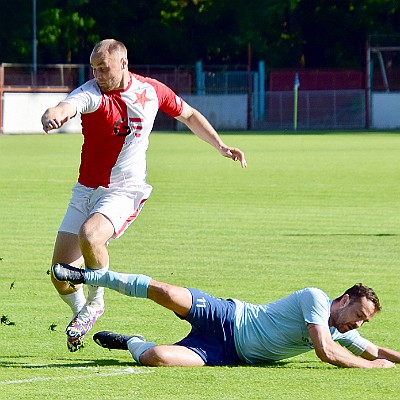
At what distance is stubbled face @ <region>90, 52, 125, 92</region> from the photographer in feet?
29.6

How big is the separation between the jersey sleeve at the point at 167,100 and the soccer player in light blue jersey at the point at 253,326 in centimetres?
195

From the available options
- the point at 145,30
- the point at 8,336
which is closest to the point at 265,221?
the point at 8,336

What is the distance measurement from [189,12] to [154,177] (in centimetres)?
4814

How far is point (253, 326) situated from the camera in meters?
8.59

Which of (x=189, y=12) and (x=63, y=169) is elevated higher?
(x=189, y=12)

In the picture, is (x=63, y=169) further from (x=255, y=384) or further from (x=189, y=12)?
(x=189, y=12)

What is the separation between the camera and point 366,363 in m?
8.47

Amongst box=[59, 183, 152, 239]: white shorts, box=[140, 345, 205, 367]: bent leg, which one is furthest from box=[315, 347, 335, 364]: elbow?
box=[59, 183, 152, 239]: white shorts

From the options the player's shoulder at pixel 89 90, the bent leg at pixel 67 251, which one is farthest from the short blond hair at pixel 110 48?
the bent leg at pixel 67 251

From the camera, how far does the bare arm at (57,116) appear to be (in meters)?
8.09

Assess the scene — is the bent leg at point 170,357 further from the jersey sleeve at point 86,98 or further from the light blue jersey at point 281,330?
the jersey sleeve at point 86,98

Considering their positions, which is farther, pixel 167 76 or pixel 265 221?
pixel 167 76

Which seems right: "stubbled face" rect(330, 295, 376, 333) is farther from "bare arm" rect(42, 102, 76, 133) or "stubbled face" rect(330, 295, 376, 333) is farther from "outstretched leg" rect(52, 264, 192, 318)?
"bare arm" rect(42, 102, 76, 133)

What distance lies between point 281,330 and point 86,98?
2.20 metres
